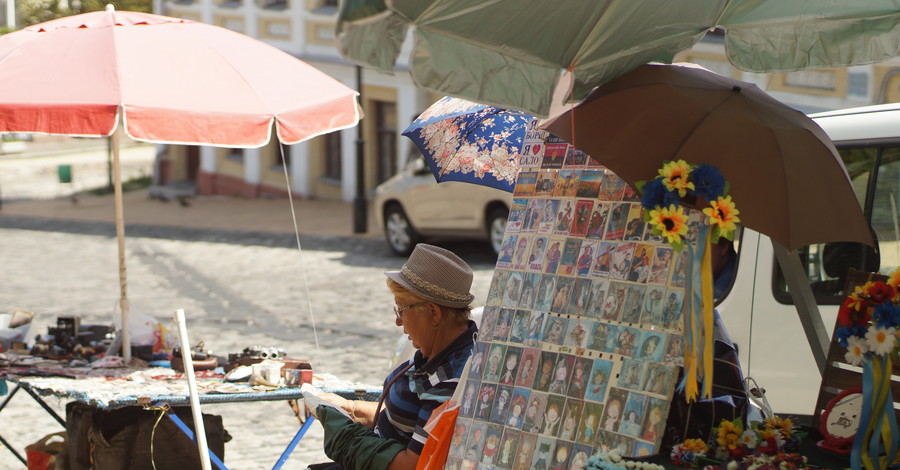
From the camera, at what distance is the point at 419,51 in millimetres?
3191

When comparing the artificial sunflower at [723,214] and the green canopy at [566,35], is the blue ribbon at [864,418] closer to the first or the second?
the artificial sunflower at [723,214]

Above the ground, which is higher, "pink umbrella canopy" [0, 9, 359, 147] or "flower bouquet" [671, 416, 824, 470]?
"pink umbrella canopy" [0, 9, 359, 147]

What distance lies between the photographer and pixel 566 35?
334cm

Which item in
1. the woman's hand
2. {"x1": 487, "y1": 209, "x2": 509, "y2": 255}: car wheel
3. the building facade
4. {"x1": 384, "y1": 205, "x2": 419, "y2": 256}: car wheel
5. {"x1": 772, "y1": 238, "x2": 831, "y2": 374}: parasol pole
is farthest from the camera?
the building facade

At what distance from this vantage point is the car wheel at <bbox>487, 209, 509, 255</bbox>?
16.2 meters

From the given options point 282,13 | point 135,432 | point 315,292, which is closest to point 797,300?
point 135,432

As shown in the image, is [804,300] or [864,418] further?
[804,300]

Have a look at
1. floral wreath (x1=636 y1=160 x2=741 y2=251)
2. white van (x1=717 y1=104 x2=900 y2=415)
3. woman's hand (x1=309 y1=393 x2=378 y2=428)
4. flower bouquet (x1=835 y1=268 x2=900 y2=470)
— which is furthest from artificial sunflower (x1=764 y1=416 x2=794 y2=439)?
white van (x1=717 y1=104 x2=900 y2=415)

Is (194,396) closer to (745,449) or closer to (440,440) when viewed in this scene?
(440,440)

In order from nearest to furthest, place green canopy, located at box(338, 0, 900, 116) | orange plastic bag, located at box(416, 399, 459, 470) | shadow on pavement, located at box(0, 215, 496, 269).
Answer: green canopy, located at box(338, 0, 900, 116) → orange plastic bag, located at box(416, 399, 459, 470) → shadow on pavement, located at box(0, 215, 496, 269)

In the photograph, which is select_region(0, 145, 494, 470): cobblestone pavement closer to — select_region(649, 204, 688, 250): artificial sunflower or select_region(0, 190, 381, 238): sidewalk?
select_region(0, 190, 381, 238): sidewalk

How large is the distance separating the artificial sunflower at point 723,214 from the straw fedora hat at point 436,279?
1.22 m

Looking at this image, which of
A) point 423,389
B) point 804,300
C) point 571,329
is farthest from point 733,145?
point 423,389

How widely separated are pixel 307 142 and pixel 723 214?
22075 mm
